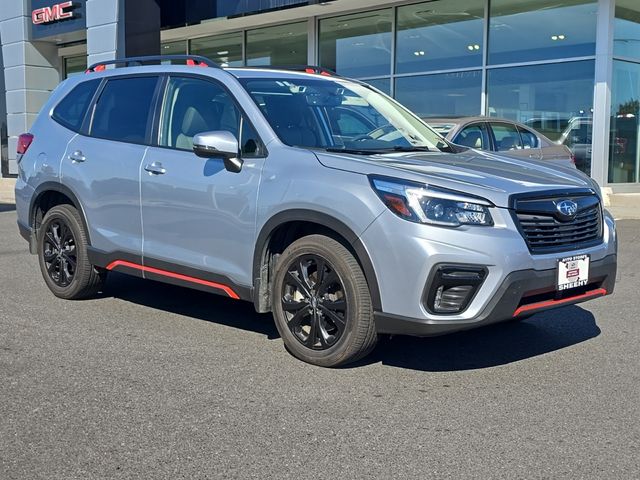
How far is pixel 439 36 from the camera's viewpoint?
685 inches

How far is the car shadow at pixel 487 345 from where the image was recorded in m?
4.89

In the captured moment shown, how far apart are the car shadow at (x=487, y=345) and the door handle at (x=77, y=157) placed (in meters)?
2.80

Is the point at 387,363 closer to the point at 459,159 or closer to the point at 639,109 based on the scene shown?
the point at 459,159

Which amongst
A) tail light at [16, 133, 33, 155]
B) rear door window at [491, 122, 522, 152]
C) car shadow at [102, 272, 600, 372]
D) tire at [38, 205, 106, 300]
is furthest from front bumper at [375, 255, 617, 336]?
rear door window at [491, 122, 522, 152]

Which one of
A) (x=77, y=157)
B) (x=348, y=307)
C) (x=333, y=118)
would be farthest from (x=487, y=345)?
(x=77, y=157)

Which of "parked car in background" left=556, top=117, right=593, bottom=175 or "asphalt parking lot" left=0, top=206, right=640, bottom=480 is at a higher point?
"parked car in background" left=556, top=117, right=593, bottom=175

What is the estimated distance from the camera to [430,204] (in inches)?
167

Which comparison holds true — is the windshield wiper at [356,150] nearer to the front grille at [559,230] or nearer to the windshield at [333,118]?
the windshield at [333,118]

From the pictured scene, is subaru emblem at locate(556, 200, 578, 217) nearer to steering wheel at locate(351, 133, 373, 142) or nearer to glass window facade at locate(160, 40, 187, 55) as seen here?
steering wheel at locate(351, 133, 373, 142)

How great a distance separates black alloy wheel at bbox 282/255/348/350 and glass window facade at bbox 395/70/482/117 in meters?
12.3

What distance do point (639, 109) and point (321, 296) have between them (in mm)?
13214

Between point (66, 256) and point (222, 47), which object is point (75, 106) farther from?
point (222, 47)

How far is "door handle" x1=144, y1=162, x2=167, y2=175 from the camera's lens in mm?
5445

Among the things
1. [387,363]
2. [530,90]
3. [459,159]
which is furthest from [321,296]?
[530,90]
